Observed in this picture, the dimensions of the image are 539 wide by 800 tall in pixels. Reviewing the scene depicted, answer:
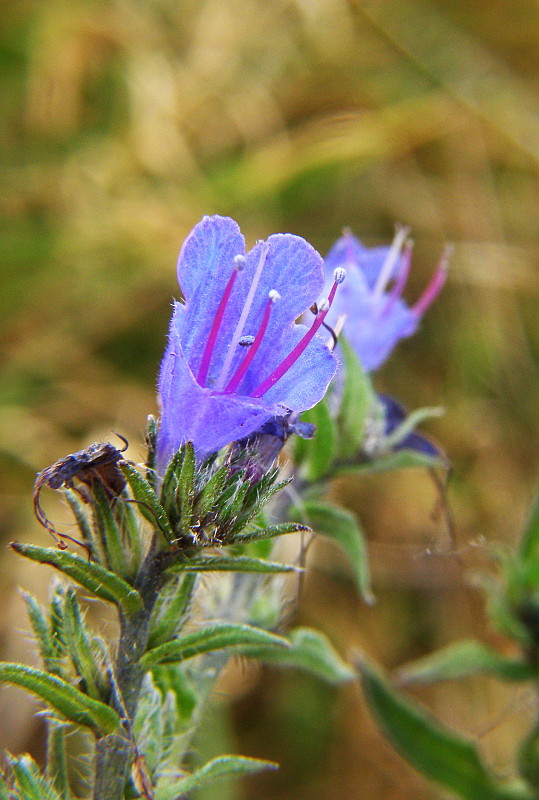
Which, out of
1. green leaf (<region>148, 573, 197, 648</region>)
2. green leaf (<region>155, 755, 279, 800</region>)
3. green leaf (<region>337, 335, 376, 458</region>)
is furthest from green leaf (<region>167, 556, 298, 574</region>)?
green leaf (<region>337, 335, 376, 458</region>)

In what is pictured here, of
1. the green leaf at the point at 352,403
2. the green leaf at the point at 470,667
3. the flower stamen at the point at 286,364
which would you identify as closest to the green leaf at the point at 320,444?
the green leaf at the point at 352,403

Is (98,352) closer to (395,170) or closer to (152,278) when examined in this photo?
(152,278)

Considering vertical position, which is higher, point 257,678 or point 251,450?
point 251,450

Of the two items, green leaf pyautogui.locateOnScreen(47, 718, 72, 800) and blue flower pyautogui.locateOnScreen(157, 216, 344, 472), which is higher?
blue flower pyautogui.locateOnScreen(157, 216, 344, 472)

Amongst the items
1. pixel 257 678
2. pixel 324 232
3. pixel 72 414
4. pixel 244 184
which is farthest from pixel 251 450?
pixel 324 232

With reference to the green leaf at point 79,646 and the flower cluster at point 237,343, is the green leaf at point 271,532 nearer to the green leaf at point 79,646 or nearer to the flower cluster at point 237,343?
the flower cluster at point 237,343

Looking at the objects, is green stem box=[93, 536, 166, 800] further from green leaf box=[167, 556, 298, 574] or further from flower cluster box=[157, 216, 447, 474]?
flower cluster box=[157, 216, 447, 474]
